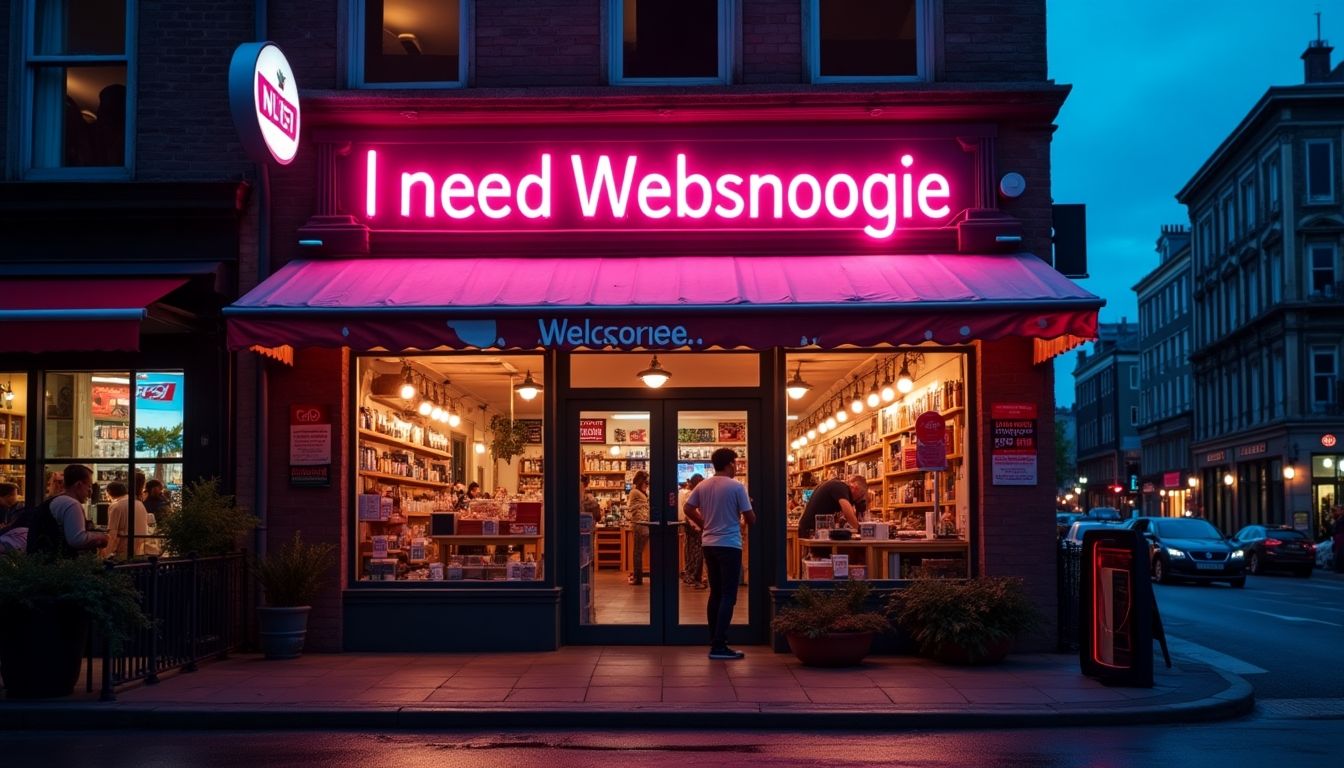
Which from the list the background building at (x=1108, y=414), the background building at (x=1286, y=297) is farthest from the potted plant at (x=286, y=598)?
the background building at (x=1108, y=414)

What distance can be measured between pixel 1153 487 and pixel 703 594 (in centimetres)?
6954

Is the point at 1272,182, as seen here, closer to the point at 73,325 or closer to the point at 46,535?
the point at 73,325

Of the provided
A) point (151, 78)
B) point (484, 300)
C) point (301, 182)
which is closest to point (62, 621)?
point (484, 300)

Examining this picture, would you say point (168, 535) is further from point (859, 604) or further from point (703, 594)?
point (859, 604)

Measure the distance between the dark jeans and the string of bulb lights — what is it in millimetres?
1664

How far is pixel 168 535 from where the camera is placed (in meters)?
12.3

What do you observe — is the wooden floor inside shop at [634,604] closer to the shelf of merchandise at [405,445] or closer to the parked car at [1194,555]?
the shelf of merchandise at [405,445]

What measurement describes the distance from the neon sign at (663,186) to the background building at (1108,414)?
74.6 m

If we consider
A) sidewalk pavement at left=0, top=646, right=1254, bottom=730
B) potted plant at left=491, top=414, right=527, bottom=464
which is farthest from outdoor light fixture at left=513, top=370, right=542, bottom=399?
sidewalk pavement at left=0, top=646, right=1254, bottom=730

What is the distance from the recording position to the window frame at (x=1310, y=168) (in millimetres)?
50156

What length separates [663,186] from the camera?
1341 cm

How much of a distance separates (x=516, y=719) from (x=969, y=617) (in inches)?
174

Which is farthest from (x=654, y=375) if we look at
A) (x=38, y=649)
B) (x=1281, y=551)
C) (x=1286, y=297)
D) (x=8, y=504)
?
(x=1286, y=297)

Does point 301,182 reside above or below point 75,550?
above
